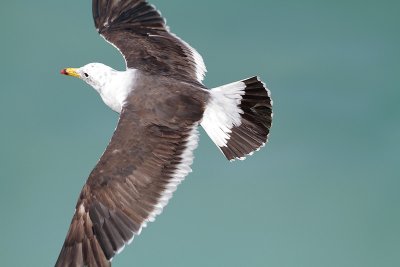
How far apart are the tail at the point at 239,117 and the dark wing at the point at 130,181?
39 centimetres

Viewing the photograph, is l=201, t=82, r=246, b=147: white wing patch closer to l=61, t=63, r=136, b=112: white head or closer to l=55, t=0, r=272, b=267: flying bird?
l=55, t=0, r=272, b=267: flying bird

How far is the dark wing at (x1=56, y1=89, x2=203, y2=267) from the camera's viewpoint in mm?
7152

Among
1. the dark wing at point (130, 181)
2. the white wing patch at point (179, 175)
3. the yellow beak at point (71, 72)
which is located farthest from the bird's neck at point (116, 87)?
the white wing patch at point (179, 175)

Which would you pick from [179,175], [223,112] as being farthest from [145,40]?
[179,175]

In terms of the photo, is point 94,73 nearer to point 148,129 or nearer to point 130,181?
point 148,129

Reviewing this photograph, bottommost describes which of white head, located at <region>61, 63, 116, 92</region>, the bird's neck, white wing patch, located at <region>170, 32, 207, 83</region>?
the bird's neck

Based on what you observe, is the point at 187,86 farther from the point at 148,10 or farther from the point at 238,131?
the point at 148,10

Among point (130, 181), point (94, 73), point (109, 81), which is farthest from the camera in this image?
point (94, 73)

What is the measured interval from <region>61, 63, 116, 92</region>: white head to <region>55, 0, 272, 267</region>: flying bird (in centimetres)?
1

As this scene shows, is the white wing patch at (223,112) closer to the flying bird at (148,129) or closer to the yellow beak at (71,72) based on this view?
the flying bird at (148,129)

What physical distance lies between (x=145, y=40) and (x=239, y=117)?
6.48 feet

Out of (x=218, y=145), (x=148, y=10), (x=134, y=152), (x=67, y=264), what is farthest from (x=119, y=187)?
(x=148, y=10)

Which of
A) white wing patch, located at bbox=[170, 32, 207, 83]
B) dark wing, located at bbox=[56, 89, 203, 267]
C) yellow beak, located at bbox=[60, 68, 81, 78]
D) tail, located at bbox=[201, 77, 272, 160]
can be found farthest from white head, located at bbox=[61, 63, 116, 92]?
tail, located at bbox=[201, 77, 272, 160]

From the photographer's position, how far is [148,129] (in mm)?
7750
